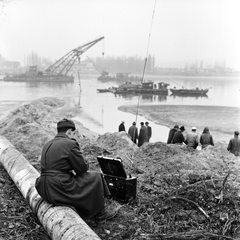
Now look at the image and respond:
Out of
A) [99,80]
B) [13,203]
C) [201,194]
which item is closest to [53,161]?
[13,203]

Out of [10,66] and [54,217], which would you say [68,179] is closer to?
[54,217]

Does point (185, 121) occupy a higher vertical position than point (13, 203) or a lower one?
lower

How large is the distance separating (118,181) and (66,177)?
98 cm

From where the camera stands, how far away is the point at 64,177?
361 cm

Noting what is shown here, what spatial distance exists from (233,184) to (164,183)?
0.99m

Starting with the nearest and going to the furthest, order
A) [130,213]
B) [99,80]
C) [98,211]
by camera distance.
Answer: [98,211], [130,213], [99,80]

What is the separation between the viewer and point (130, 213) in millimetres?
4207

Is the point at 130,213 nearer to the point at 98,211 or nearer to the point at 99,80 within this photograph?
the point at 98,211

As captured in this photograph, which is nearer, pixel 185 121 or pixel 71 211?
pixel 71 211

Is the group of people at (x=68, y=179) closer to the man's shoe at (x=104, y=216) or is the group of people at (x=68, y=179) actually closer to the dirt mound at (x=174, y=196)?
the man's shoe at (x=104, y=216)

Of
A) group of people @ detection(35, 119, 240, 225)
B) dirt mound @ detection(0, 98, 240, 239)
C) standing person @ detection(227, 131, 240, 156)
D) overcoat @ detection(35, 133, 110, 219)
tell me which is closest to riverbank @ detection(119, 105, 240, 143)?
standing person @ detection(227, 131, 240, 156)

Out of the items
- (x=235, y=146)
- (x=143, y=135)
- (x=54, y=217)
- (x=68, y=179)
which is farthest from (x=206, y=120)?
(x=54, y=217)

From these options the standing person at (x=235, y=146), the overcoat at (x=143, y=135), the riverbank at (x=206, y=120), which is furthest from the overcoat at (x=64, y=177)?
the riverbank at (x=206, y=120)

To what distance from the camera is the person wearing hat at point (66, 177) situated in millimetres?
3588
